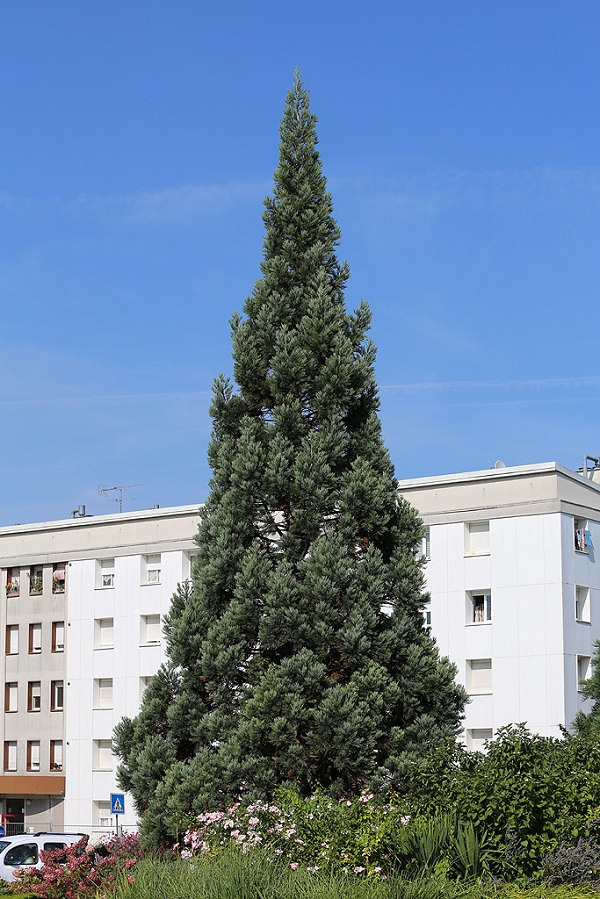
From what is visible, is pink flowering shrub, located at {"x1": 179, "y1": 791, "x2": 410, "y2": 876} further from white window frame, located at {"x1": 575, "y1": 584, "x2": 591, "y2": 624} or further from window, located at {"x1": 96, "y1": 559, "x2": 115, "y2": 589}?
window, located at {"x1": 96, "y1": 559, "x2": 115, "y2": 589}

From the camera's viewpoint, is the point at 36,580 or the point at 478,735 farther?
the point at 36,580

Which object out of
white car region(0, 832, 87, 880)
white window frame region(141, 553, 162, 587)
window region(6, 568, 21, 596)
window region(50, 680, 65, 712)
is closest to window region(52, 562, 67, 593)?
window region(6, 568, 21, 596)

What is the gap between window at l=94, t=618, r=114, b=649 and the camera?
188 ft

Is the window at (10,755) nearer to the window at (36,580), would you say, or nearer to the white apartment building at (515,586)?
the window at (36,580)

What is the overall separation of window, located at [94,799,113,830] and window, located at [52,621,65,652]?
7.20 m

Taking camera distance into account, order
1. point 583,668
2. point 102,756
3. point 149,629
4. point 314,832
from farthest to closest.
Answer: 1. point 102,756
2. point 149,629
3. point 583,668
4. point 314,832

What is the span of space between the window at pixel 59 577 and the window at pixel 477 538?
2077 cm

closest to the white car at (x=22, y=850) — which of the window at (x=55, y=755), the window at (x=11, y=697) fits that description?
the window at (x=55, y=755)

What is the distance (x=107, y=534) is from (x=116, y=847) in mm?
43006

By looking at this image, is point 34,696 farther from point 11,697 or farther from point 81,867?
point 81,867

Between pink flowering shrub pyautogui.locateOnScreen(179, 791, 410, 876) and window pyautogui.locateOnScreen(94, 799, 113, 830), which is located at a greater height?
pink flowering shrub pyautogui.locateOnScreen(179, 791, 410, 876)

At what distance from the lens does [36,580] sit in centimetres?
6062

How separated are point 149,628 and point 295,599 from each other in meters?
42.3

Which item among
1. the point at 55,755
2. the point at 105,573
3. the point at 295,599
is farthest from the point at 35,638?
the point at 295,599
